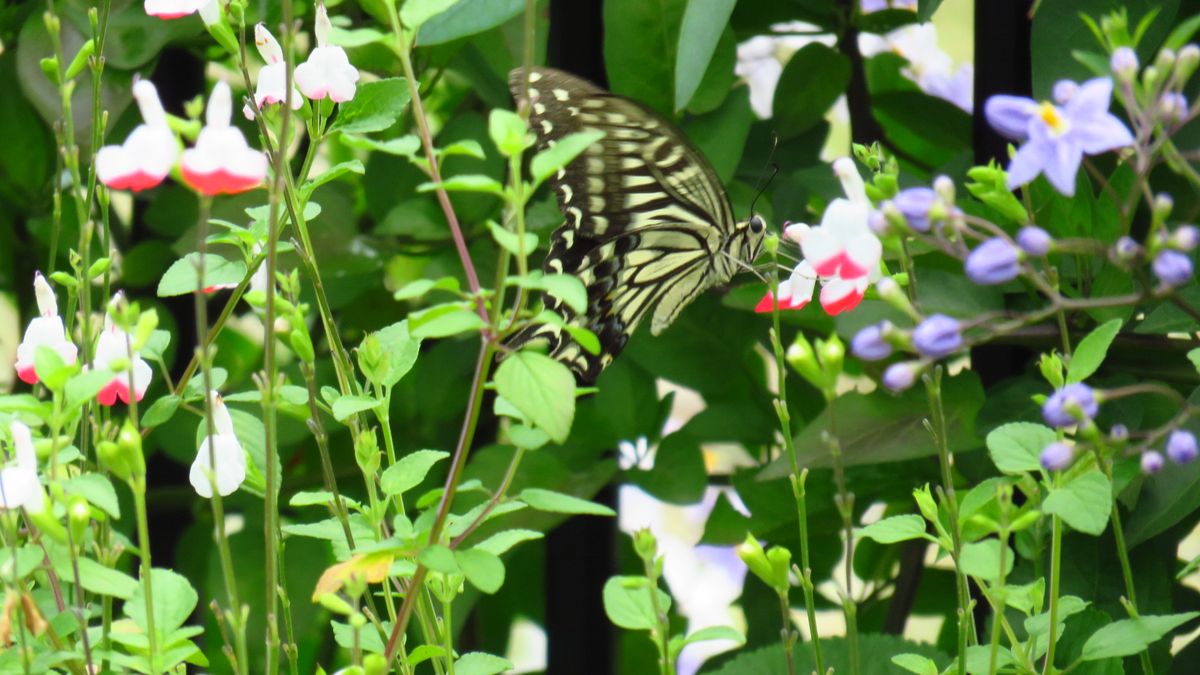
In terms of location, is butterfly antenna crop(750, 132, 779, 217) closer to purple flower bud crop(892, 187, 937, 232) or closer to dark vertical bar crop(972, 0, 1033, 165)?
dark vertical bar crop(972, 0, 1033, 165)

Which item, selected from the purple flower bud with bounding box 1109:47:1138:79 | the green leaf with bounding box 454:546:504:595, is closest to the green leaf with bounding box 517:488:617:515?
the green leaf with bounding box 454:546:504:595

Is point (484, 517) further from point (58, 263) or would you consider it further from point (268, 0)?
point (58, 263)

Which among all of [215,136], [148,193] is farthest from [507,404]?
[148,193]

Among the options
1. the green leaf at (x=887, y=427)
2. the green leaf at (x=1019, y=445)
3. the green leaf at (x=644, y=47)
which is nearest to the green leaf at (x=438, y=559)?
the green leaf at (x=1019, y=445)

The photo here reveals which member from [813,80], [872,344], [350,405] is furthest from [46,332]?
[813,80]

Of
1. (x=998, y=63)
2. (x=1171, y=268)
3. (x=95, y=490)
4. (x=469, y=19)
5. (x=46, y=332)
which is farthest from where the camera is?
(x=998, y=63)

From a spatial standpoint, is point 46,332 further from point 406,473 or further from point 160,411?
point 406,473
